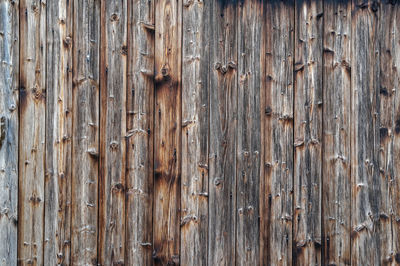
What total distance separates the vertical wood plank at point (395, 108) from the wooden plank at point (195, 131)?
103cm

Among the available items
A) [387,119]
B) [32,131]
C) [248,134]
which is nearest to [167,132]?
[248,134]

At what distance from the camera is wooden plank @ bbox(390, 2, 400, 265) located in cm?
183

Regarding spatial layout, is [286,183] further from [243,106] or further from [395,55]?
[395,55]

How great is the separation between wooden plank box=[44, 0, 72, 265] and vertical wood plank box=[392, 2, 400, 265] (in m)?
1.80

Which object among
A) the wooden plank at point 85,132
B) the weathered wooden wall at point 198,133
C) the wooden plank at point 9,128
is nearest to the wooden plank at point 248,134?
the weathered wooden wall at point 198,133

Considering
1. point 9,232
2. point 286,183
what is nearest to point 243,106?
point 286,183

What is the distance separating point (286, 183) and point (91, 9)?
1464mm

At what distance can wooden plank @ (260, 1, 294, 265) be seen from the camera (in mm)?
1816

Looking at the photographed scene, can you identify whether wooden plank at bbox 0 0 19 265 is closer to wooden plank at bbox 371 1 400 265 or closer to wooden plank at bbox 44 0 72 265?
wooden plank at bbox 44 0 72 265

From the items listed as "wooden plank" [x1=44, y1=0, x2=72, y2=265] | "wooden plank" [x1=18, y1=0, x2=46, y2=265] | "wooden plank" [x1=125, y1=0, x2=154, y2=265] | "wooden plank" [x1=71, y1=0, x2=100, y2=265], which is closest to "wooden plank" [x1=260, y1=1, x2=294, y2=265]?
"wooden plank" [x1=125, y1=0, x2=154, y2=265]

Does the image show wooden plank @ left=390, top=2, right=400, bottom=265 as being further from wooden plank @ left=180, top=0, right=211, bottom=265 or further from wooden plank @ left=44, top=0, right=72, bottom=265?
wooden plank @ left=44, top=0, right=72, bottom=265

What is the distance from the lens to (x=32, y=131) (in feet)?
6.04

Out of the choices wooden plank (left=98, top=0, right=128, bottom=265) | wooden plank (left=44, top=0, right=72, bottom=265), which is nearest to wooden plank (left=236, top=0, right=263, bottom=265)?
wooden plank (left=98, top=0, right=128, bottom=265)

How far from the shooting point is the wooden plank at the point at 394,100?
1.83 m
